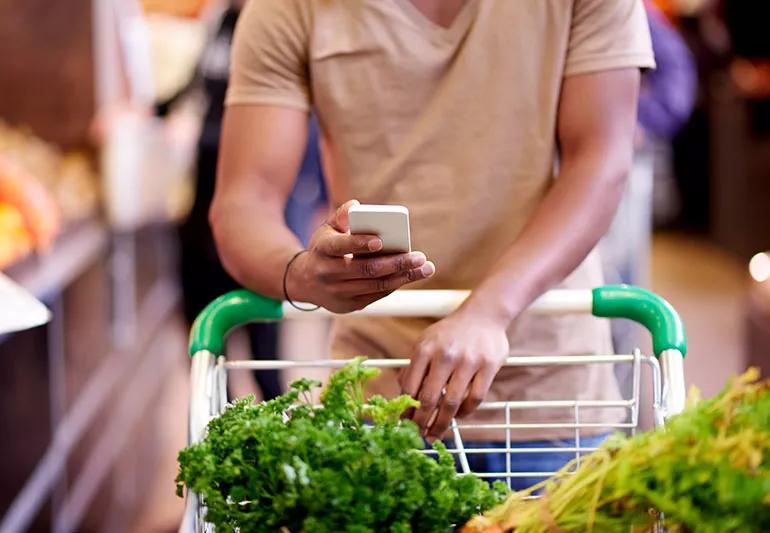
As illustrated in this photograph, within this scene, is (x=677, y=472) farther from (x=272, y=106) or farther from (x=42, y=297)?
(x=42, y=297)

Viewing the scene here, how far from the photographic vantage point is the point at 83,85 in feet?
16.6

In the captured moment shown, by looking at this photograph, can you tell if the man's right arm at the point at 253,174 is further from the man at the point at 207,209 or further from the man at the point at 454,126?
the man at the point at 207,209

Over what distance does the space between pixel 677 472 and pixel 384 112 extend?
88 centimetres

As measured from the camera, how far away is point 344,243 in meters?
1.40

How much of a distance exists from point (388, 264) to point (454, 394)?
0.68 feet

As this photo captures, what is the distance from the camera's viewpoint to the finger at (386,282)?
1.41m

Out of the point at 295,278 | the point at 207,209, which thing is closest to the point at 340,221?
the point at 295,278

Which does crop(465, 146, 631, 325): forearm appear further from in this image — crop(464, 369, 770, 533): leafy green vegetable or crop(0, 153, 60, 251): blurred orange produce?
crop(0, 153, 60, 251): blurred orange produce

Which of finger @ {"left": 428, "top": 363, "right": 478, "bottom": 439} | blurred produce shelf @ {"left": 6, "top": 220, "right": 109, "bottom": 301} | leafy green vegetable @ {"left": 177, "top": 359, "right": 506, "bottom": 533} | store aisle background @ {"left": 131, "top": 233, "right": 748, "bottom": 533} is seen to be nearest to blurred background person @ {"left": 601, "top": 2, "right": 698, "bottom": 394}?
store aisle background @ {"left": 131, "top": 233, "right": 748, "bottom": 533}

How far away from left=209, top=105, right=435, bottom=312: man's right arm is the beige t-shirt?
0.12 feet

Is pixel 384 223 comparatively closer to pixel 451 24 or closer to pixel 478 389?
pixel 478 389

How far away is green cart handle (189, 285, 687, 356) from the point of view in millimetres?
1595

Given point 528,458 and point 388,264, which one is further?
point 528,458

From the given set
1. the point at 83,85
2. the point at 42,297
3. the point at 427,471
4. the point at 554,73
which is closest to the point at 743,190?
the point at 83,85
